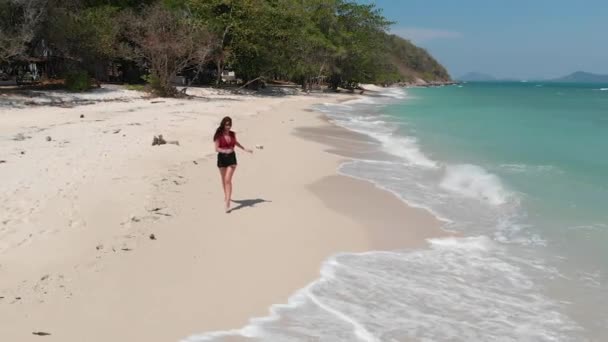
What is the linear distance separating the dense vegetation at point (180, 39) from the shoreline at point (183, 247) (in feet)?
63.5

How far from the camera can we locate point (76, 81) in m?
30.1

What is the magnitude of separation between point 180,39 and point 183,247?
27.6 meters

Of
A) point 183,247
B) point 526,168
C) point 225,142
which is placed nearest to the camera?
point 183,247

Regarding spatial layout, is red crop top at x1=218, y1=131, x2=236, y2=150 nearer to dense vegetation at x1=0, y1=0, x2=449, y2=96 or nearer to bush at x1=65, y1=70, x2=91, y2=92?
dense vegetation at x1=0, y1=0, x2=449, y2=96

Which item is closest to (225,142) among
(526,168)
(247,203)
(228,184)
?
(228,184)

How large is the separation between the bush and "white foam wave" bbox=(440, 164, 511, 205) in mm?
23581

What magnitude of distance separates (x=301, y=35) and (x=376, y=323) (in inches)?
1919

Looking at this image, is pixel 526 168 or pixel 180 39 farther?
pixel 180 39

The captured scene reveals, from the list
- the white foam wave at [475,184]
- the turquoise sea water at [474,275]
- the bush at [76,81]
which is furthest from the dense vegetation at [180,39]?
the turquoise sea water at [474,275]

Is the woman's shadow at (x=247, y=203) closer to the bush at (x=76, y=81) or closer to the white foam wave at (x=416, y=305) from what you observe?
the white foam wave at (x=416, y=305)

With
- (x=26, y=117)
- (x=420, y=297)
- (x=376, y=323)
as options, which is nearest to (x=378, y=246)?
(x=420, y=297)

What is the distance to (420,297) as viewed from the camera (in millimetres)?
5551

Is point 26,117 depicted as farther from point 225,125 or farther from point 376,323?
point 376,323

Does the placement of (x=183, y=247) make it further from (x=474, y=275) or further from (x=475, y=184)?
(x=475, y=184)
